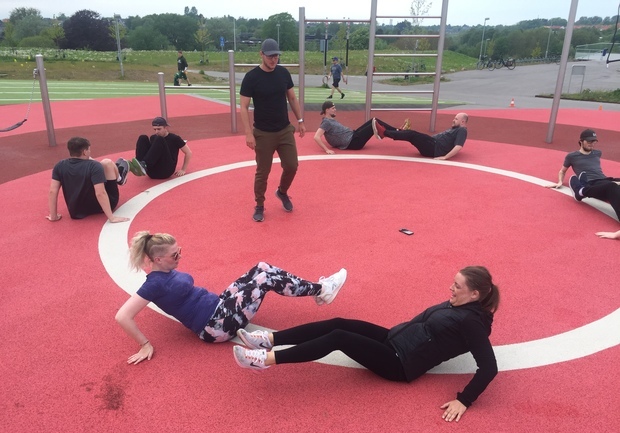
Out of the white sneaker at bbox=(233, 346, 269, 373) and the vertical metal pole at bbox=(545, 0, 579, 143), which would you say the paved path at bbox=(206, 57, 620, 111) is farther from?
the white sneaker at bbox=(233, 346, 269, 373)

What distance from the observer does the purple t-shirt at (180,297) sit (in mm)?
3316

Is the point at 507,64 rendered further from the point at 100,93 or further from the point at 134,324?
the point at 134,324

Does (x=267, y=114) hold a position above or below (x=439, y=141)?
above

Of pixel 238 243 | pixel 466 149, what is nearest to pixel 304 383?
pixel 238 243

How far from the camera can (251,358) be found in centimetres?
298

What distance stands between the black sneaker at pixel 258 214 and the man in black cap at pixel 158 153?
2269 mm

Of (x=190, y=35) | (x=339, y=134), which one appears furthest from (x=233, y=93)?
(x=190, y=35)

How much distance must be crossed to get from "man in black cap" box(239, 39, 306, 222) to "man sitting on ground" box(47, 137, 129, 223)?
1.83 meters

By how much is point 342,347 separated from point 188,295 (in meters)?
1.24

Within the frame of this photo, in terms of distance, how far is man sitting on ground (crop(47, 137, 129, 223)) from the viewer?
5.69 metres

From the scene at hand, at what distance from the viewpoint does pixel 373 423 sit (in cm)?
281

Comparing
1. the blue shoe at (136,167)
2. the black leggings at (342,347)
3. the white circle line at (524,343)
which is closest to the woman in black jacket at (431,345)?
the black leggings at (342,347)

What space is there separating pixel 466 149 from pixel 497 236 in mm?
4881

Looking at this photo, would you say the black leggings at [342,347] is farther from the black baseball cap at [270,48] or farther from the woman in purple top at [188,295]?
the black baseball cap at [270,48]
